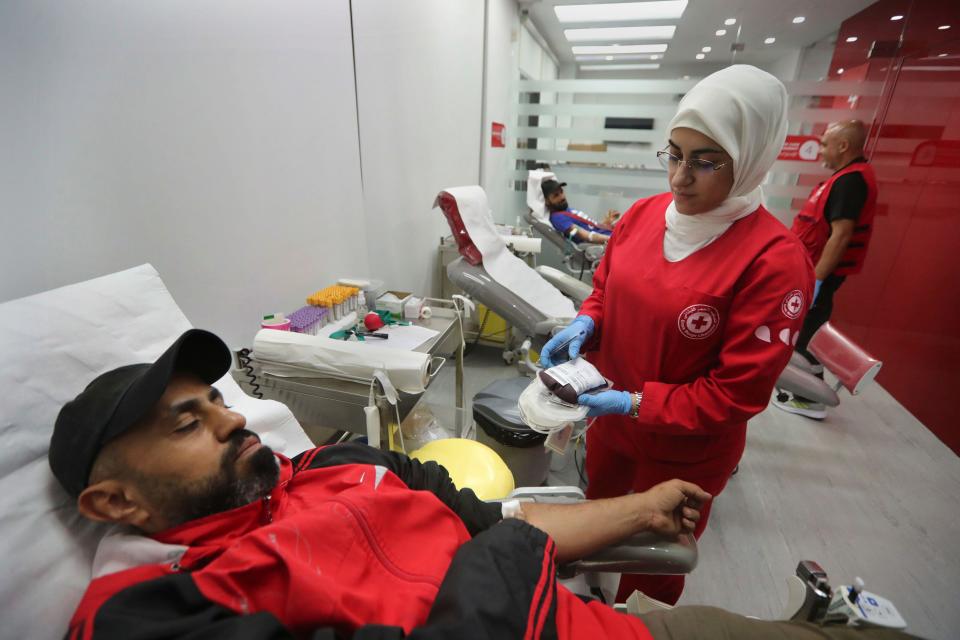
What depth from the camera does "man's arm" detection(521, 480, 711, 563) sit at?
36.2 inches

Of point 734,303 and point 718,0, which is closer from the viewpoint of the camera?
point 734,303

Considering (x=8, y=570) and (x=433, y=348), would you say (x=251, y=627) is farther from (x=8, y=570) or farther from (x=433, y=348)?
(x=433, y=348)

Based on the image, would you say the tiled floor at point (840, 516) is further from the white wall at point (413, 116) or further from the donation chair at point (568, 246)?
the donation chair at point (568, 246)

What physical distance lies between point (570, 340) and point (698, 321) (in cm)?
37

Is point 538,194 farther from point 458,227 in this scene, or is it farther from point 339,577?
point 339,577

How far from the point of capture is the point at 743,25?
151 inches

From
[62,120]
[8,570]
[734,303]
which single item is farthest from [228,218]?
[734,303]

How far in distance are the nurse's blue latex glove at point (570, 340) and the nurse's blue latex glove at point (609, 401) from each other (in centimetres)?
20

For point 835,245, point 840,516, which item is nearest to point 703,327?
point 840,516

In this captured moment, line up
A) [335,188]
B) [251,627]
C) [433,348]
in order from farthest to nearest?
[335,188], [433,348], [251,627]

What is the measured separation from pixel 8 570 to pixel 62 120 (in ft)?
3.16

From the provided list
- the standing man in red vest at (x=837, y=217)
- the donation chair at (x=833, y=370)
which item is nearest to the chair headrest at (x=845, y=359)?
the donation chair at (x=833, y=370)

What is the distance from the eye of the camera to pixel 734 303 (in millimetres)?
936

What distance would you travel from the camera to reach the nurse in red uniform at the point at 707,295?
90 cm
